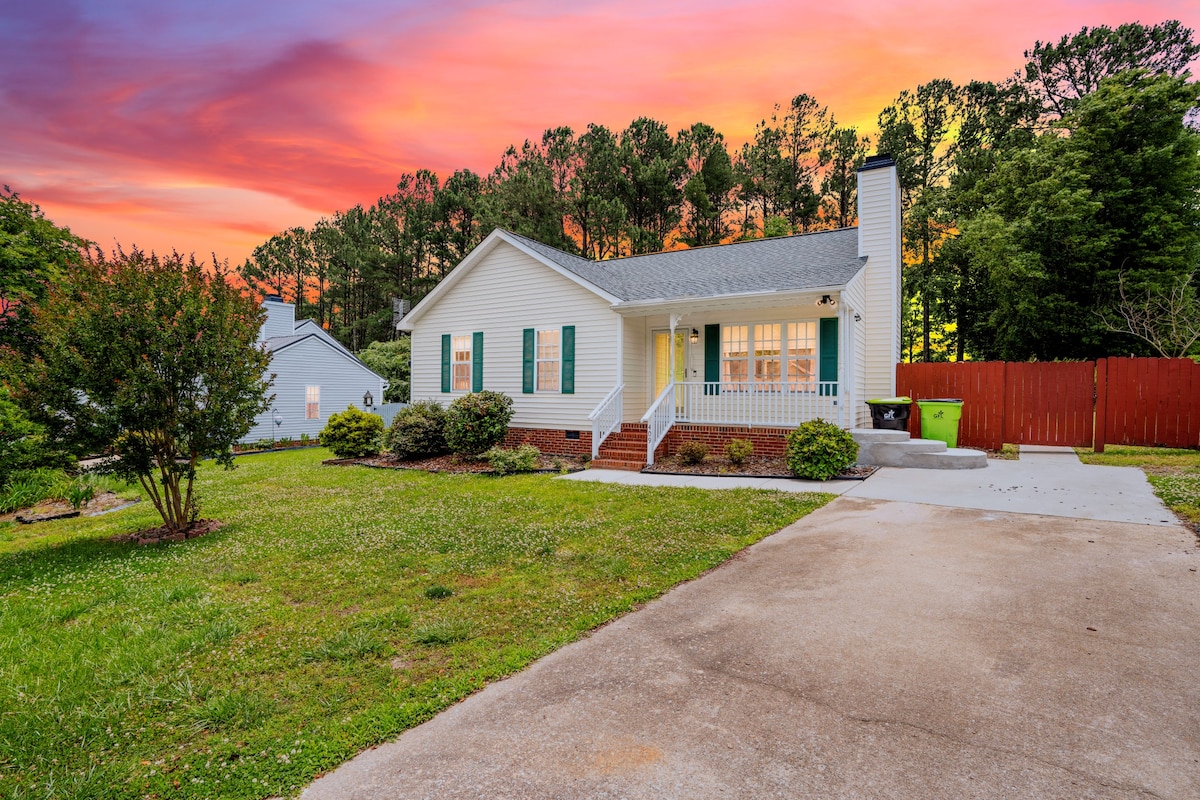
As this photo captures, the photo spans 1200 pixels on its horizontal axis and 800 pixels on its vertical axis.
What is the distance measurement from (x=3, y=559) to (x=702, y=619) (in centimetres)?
742

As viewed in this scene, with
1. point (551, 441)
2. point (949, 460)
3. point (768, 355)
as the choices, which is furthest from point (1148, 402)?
point (551, 441)

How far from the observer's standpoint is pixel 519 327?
14148mm

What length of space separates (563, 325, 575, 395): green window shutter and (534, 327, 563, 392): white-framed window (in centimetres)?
20

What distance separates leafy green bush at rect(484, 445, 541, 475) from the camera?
36.8 feet

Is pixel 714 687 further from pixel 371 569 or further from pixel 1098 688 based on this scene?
pixel 371 569

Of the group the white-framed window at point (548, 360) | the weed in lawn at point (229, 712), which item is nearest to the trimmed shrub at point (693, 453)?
the white-framed window at point (548, 360)

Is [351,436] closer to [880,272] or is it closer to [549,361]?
[549,361]

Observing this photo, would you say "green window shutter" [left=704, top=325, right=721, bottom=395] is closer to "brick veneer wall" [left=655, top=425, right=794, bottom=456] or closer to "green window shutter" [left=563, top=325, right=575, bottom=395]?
"brick veneer wall" [left=655, top=425, right=794, bottom=456]

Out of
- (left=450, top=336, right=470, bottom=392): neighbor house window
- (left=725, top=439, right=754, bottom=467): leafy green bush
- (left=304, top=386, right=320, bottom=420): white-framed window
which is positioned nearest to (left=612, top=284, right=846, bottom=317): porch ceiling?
(left=725, top=439, right=754, bottom=467): leafy green bush

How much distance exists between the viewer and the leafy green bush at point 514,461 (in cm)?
1122

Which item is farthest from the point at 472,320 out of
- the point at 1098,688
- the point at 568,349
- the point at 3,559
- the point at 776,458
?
the point at 1098,688

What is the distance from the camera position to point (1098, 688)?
2.79 m

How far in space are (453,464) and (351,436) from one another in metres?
3.45

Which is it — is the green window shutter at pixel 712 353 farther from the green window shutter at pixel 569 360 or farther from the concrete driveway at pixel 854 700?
the concrete driveway at pixel 854 700
